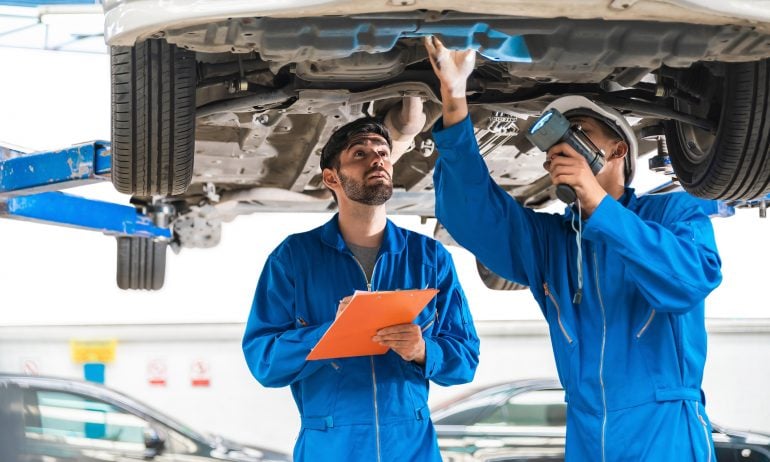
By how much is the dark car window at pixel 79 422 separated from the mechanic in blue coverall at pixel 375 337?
202 cm

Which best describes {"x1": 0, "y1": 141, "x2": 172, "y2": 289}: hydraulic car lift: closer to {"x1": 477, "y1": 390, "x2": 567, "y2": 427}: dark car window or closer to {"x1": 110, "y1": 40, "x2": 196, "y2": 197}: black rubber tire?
{"x1": 110, "y1": 40, "x2": 196, "y2": 197}: black rubber tire

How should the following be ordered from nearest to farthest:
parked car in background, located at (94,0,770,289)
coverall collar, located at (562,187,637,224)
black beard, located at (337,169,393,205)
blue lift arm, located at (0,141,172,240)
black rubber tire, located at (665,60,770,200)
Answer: parked car in background, located at (94,0,770,289), coverall collar, located at (562,187,637,224), black beard, located at (337,169,393,205), black rubber tire, located at (665,60,770,200), blue lift arm, located at (0,141,172,240)

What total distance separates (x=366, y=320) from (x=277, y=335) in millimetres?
312

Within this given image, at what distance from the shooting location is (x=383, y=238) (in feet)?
8.09

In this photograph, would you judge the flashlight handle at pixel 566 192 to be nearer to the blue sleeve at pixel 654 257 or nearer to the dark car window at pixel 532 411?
the blue sleeve at pixel 654 257

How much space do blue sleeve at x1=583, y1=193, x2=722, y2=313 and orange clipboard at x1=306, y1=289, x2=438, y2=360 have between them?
44cm

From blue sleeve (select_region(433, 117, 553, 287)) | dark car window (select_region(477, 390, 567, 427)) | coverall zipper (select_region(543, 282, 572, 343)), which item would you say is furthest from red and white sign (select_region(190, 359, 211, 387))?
coverall zipper (select_region(543, 282, 572, 343))

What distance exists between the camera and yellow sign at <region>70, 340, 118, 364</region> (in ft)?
13.5

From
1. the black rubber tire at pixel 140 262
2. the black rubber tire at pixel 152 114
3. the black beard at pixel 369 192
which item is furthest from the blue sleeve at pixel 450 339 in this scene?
the black rubber tire at pixel 140 262

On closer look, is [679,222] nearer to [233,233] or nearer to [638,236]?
[638,236]

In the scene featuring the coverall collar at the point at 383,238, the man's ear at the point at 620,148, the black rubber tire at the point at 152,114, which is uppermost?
the black rubber tire at the point at 152,114

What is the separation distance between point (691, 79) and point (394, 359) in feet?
4.20

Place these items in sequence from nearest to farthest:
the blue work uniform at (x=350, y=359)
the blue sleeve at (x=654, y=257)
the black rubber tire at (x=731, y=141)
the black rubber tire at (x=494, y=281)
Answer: the blue sleeve at (x=654, y=257), the blue work uniform at (x=350, y=359), the black rubber tire at (x=731, y=141), the black rubber tire at (x=494, y=281)

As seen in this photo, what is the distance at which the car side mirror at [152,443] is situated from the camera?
407 centimetres
